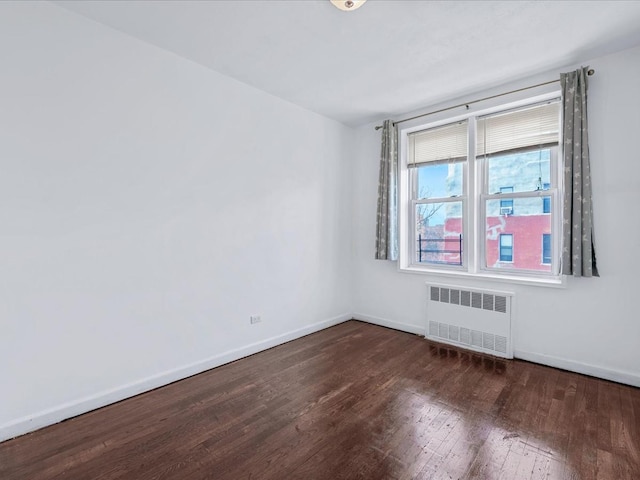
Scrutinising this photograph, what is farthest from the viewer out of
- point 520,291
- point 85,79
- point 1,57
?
point 520,291

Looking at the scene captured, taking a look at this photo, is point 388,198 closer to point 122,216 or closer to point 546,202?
point 546,202

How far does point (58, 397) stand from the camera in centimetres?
210

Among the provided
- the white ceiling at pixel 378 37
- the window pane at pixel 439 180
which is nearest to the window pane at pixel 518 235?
the window pane at pixel 439 180

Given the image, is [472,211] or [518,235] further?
[472,211]

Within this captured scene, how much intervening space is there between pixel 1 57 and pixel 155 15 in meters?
0.96

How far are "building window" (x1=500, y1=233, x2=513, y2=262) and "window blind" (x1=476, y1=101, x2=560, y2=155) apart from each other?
Result: 3.03 ft

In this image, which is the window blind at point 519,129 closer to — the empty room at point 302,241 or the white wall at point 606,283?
the empty room at point 302,241

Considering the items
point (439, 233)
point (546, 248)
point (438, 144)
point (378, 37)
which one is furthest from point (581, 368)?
point (378, 37)

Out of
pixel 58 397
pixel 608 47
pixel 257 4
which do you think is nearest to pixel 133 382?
pixel 58 397

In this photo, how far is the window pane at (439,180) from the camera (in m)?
3.72

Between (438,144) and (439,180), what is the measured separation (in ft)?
1.44

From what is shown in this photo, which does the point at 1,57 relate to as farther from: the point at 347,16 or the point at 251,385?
the point at 251,385

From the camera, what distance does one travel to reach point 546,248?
123 inches

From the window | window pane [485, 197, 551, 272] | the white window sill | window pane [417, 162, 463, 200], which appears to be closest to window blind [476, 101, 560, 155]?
the window
